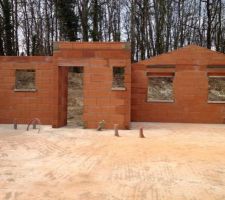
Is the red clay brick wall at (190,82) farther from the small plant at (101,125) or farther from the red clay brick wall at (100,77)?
the small plant at (101,125)

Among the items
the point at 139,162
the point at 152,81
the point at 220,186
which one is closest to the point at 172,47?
the point at 152,81

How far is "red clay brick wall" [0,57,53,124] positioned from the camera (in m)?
18.3

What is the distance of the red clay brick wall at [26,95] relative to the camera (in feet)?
60.0

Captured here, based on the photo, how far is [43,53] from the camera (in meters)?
32.6

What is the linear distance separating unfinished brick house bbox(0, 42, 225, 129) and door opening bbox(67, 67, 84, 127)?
1728mm

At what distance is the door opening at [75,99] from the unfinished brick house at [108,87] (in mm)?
1728

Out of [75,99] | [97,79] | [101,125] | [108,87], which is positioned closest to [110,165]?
[101,125]

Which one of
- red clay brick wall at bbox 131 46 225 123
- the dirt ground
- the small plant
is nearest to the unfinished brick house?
red clay brick wall at bbox 131 46 225 123

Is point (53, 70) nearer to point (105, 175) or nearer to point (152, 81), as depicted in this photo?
point (105, 175)

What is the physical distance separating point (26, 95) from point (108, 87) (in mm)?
3825

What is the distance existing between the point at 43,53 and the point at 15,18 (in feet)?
12.0

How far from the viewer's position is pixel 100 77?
1711cm

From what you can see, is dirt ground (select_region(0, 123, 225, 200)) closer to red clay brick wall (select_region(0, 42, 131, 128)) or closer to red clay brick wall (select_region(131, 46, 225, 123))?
red clay brick wall (select_region(0, 42, 131, 128))

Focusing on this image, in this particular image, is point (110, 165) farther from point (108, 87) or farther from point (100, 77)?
point (100, 77)
